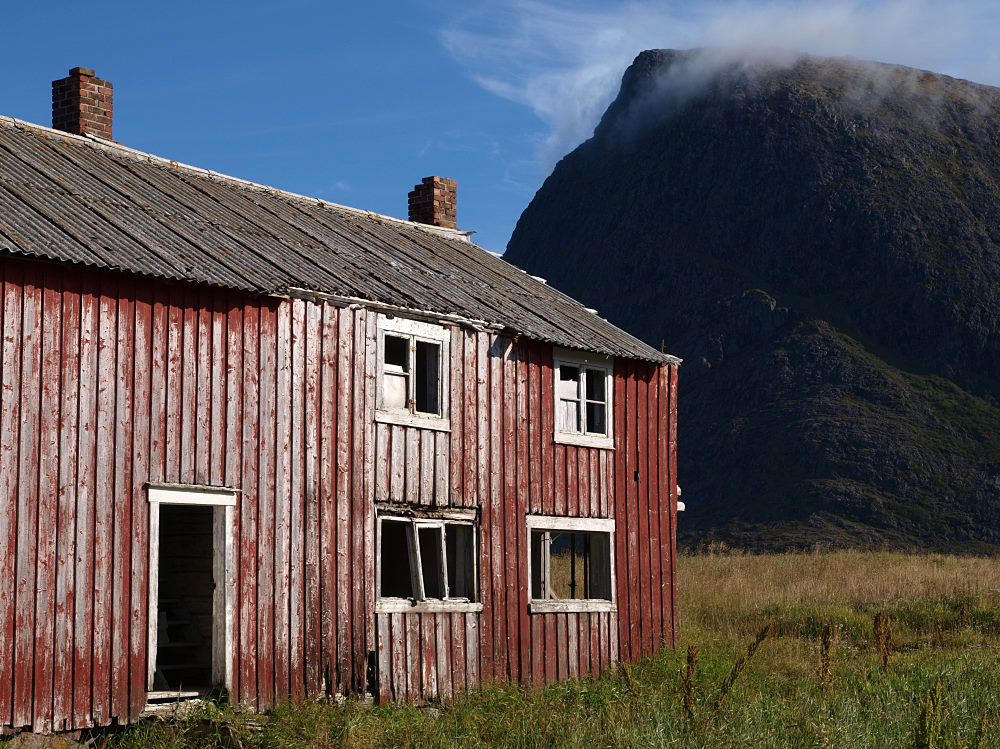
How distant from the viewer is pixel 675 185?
349ft

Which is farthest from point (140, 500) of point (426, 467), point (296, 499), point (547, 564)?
point (547, 564)

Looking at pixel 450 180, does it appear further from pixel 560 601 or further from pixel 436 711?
pixel 436 711

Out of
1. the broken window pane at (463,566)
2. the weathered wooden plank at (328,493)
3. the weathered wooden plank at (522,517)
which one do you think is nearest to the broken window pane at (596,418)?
the weathered wooden plank at (522,517)

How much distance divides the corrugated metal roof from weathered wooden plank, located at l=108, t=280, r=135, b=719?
66 cm

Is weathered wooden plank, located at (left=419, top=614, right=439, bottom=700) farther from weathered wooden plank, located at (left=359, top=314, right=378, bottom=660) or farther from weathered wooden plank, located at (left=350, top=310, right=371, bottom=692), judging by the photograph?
weathered wooden plank, located at (left=350, top=310, right=371, bottom=692)

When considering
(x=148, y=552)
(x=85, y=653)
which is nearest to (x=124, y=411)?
(x=148, y=552)

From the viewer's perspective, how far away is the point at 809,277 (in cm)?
9431

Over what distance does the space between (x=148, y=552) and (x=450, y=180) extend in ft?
41.6

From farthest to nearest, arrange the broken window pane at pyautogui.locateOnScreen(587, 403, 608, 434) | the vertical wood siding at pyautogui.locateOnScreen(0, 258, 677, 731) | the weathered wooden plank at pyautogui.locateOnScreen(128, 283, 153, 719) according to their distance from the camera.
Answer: the broken window pane at pyautogui.locateOnScreen(587, 403, 608, 434) → the weathered wooden plank at pyautogui.locateOnScreen(128, 283, 153, 719) → the vertical wood siding at pyautogui.locateOnScreen(0, 258, 677, 731)

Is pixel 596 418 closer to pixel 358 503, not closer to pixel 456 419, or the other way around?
pixel 456 419

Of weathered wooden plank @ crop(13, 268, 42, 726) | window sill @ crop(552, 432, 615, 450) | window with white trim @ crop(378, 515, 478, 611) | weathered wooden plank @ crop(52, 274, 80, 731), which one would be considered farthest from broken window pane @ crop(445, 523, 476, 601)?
weathered wooden plank @ crop(13, 268, 42, 726)

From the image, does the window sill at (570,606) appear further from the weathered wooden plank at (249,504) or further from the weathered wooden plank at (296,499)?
the weathered wooden plank at (249,504)

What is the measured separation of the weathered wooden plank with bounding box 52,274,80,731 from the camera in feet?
41.7

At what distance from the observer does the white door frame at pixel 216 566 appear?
13656mm
